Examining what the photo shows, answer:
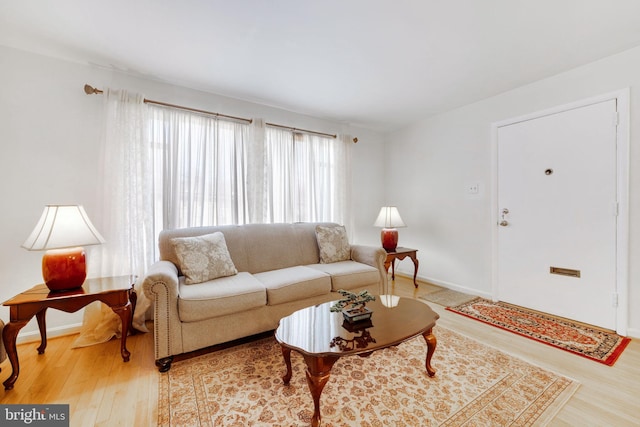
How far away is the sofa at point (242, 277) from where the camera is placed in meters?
1.84

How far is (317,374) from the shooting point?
4.17 ft

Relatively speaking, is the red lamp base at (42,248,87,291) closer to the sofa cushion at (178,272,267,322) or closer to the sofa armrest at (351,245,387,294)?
the sofa cushion at (178,272,267,322)

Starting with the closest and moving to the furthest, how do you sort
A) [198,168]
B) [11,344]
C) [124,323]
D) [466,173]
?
[11,344], [124,323], [198,168], [466,173]

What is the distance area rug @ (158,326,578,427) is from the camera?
1.37m

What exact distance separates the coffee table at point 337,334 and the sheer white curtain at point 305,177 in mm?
1757

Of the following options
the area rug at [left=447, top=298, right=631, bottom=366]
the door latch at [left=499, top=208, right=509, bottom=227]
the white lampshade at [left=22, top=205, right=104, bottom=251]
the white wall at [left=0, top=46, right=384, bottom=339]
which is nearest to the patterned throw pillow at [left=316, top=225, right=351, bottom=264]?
the area rug at [left=447, top=298, right=631, bottom=366]

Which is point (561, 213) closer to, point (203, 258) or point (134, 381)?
point (203, 258)

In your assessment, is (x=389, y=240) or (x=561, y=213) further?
(x=389, y=240)

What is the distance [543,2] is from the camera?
5.56ft

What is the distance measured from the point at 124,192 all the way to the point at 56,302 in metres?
1.06

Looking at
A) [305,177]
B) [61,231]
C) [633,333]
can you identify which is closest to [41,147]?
[61,231]

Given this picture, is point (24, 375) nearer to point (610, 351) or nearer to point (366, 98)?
point (366, 98)

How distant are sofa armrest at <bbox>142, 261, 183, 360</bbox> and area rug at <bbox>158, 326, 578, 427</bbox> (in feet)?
0.56

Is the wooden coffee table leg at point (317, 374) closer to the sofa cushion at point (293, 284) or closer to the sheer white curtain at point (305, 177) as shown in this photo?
the sofa cushion at point (293, 284)
